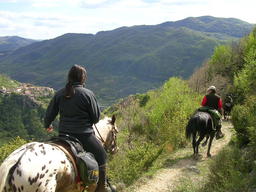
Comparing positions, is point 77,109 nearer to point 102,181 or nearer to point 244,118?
point 102,181

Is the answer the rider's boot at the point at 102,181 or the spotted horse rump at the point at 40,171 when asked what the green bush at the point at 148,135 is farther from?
the spotted horse rump at the point at 40,171

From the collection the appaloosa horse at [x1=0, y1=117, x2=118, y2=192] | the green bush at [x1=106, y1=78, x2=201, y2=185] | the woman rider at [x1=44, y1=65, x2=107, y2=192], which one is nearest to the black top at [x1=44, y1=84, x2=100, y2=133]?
the woman rider at [x1=44, y1=65, x2=107, y2=192]

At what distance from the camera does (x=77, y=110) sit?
18.9ft

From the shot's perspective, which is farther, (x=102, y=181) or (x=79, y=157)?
(x=102, y=181)

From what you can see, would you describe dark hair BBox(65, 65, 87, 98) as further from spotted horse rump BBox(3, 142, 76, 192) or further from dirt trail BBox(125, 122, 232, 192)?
dirt trail BBox(125, 122, 232, 192)

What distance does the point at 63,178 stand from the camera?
208 inches

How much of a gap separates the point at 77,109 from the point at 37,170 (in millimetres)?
1377

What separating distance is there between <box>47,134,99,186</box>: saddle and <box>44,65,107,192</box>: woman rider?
0.54 ft

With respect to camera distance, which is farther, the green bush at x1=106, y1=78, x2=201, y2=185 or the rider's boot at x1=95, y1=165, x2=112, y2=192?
the green bush at x1=106, y1=78, x2=201, y2=185

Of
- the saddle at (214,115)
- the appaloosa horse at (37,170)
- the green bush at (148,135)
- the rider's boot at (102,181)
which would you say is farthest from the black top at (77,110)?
the saddle at (214,115)

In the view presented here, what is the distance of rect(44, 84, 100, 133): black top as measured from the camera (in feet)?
19.0

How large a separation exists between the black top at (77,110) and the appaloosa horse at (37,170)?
1.95 feet

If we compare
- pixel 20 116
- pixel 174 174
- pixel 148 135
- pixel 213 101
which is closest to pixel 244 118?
pixel 174 174

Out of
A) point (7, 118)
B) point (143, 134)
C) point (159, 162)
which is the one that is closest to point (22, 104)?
point (7, 118)
